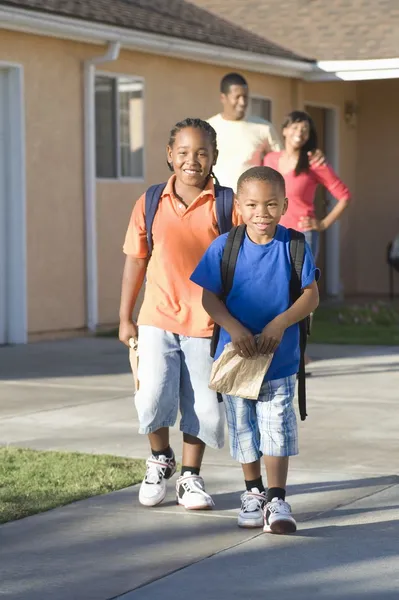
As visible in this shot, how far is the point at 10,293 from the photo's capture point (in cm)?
1311

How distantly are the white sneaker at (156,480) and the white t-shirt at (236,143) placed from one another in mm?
3285

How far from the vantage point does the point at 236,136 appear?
927cm

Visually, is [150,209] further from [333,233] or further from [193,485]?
[333,233]

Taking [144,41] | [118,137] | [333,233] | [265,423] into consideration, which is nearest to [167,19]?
[144,41]

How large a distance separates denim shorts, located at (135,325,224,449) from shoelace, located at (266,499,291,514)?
1.70 feet

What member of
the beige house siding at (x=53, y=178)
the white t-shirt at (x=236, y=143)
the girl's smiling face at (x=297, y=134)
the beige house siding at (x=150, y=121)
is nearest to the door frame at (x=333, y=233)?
the beige house siding at (x=150, y=121)

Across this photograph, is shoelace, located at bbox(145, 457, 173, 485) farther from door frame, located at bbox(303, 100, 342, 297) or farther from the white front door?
door frame, located at bbox(303, 100, 342, 297)

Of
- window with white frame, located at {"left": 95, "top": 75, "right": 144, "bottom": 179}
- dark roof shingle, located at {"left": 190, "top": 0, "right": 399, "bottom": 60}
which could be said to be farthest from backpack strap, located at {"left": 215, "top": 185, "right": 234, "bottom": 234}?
dark roof shingle, located at {"left": 190, "top": 0, "right": 399, "bottom": 60}

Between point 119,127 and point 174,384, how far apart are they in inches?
358

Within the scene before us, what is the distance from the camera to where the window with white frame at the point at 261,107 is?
690 inches

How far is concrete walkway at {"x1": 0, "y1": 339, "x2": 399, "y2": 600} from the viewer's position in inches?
191

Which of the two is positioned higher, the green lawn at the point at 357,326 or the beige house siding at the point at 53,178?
the beige house siding at the point at 53,178

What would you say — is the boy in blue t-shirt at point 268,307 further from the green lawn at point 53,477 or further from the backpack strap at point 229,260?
the green lawn at point 53,477

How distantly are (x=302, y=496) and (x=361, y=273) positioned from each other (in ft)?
47.3
